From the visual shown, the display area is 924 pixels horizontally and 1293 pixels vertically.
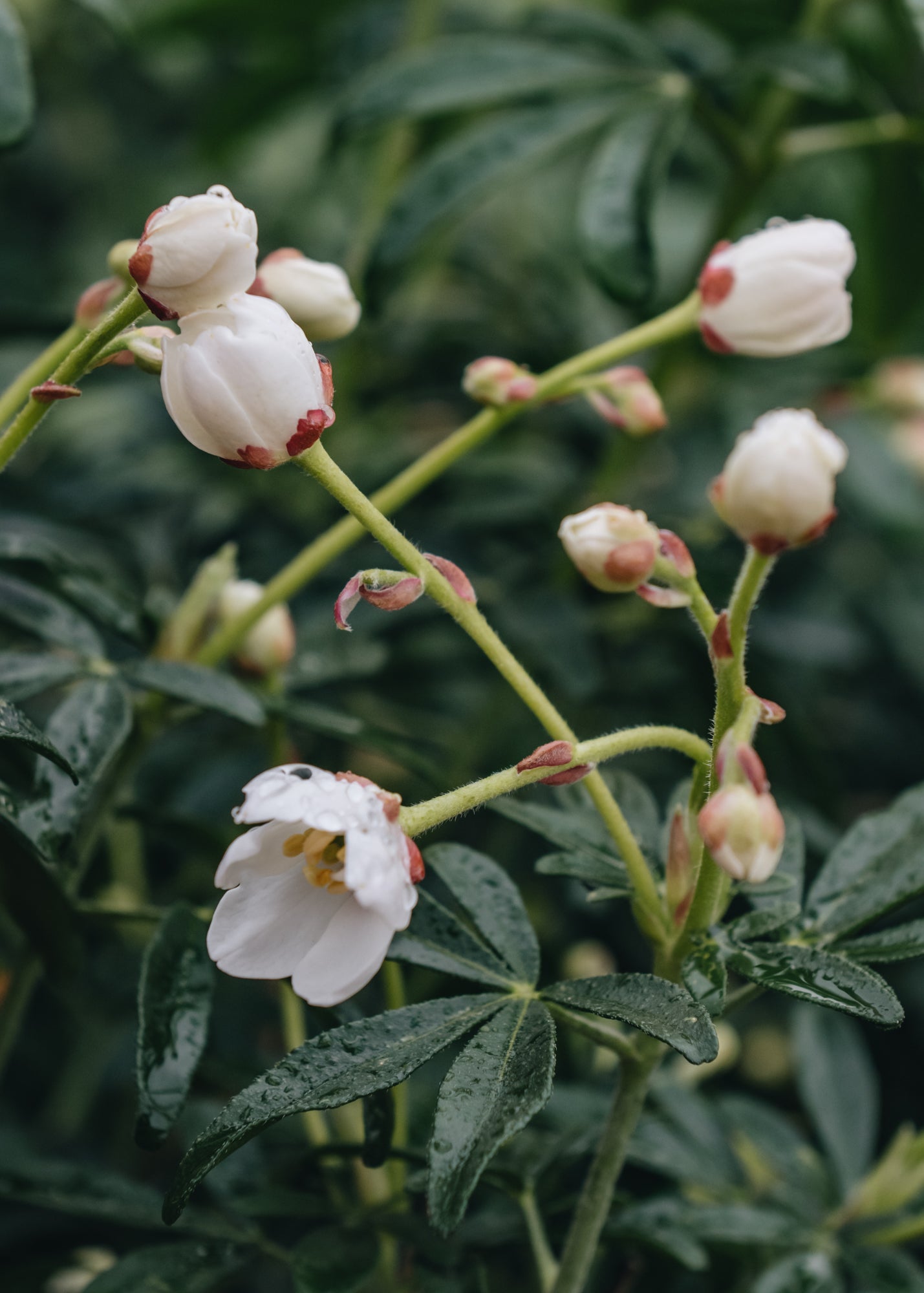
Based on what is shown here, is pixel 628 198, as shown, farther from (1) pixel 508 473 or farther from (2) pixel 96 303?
(2) pixel 96 303

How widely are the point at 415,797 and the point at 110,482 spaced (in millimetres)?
550

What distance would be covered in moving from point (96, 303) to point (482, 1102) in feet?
1.82

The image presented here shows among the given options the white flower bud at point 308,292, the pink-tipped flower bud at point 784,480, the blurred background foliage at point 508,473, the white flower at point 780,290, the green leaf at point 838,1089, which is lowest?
the green leaf at point 838,1089

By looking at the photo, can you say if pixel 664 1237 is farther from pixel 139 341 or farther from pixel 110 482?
pixel 110 482

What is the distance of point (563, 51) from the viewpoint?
4.56 ft

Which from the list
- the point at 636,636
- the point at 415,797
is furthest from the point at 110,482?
the point at 636,636

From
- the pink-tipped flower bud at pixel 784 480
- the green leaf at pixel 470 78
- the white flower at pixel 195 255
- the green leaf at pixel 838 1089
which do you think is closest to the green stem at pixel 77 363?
the white flower at pixel 195 255

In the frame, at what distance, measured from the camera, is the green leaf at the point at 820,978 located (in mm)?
641

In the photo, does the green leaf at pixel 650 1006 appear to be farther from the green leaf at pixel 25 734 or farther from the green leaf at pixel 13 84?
the green leaf at pixel 13 84

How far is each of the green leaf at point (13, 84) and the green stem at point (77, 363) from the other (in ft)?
1.26

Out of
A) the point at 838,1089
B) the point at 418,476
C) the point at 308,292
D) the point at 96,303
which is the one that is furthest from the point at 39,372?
the point at 838,1089

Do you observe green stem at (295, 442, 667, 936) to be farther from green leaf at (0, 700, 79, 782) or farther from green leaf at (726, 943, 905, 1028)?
green leaf at (0, 700, 79, 782)

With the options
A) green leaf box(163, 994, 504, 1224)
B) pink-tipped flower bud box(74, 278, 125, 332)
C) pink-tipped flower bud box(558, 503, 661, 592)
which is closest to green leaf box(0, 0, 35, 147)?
pink-tipped flower bud box(74, 278, 125, 332)

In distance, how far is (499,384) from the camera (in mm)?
927
